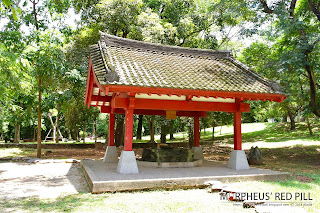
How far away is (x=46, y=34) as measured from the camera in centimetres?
1177

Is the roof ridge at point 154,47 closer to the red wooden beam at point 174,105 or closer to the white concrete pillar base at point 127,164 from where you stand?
the red wooden beam at point 174,105

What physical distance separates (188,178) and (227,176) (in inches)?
49.2

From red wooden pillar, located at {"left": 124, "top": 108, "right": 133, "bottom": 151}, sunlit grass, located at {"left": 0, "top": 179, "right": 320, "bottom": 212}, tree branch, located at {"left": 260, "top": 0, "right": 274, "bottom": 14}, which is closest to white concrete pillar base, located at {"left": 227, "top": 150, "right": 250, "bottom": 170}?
sunlit grass, located at {"left": 0, "top": 179, "right": 320, "bottom": 212}

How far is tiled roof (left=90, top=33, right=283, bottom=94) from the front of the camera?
7.48 metres

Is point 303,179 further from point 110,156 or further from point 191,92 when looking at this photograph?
point 110,156

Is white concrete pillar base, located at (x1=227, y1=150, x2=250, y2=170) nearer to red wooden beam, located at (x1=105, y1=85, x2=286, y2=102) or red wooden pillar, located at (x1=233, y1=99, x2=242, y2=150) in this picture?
red wooden pillar, located at (x1=233, y1=99, x2=242, y2=150)

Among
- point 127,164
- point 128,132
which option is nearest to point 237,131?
point 128,132

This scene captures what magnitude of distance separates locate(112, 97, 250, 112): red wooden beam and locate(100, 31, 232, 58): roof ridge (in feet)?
10.6

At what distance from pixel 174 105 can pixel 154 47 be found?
347 centimetres

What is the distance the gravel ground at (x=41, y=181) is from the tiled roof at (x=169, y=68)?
10.2 ft

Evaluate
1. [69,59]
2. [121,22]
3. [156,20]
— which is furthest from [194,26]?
[69,59]

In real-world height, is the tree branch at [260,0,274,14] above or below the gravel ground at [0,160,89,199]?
above

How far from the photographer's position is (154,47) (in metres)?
10.8

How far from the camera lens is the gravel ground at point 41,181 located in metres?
6.34
